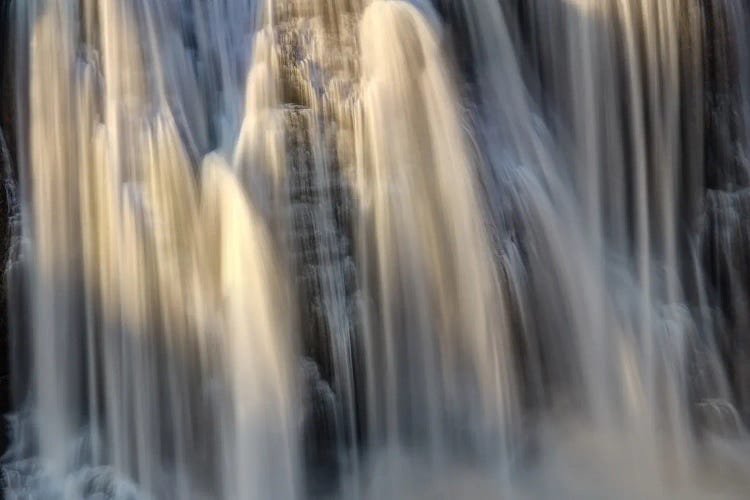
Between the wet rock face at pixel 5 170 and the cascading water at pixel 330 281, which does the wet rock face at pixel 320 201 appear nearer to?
the cascading water at pixel 330 281

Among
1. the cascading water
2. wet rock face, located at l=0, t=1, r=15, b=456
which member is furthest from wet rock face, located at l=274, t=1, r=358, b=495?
wet rock face, located at l=0, t=1, r=15, b=456

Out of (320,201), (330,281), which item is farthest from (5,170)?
(330,281)

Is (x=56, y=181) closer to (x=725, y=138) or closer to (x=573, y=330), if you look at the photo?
(x=573, y=330)

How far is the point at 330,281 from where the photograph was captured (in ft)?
15.3

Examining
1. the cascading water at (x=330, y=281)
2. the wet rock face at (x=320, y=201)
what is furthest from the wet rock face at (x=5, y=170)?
the wet rock face at (x=320, y=201)

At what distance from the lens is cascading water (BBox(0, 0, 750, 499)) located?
4484mm

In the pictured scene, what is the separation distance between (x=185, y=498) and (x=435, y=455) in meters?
1.41

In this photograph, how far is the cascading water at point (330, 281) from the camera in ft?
14.7

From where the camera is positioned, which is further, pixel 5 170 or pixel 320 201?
pixel 320 201

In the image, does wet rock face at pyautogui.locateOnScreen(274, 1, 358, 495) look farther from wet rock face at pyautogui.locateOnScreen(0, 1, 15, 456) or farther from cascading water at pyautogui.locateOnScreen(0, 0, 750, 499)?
wet rock face at pyautogui.locateOnScreen(0, 1, 15, 456)

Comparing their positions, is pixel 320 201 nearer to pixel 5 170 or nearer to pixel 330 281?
pixel 330 281

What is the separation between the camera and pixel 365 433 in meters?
4.60

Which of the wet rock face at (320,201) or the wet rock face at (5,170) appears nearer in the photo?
the wet rock face at (5,170)

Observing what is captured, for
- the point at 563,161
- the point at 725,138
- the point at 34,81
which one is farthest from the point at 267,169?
the point at 725,138
